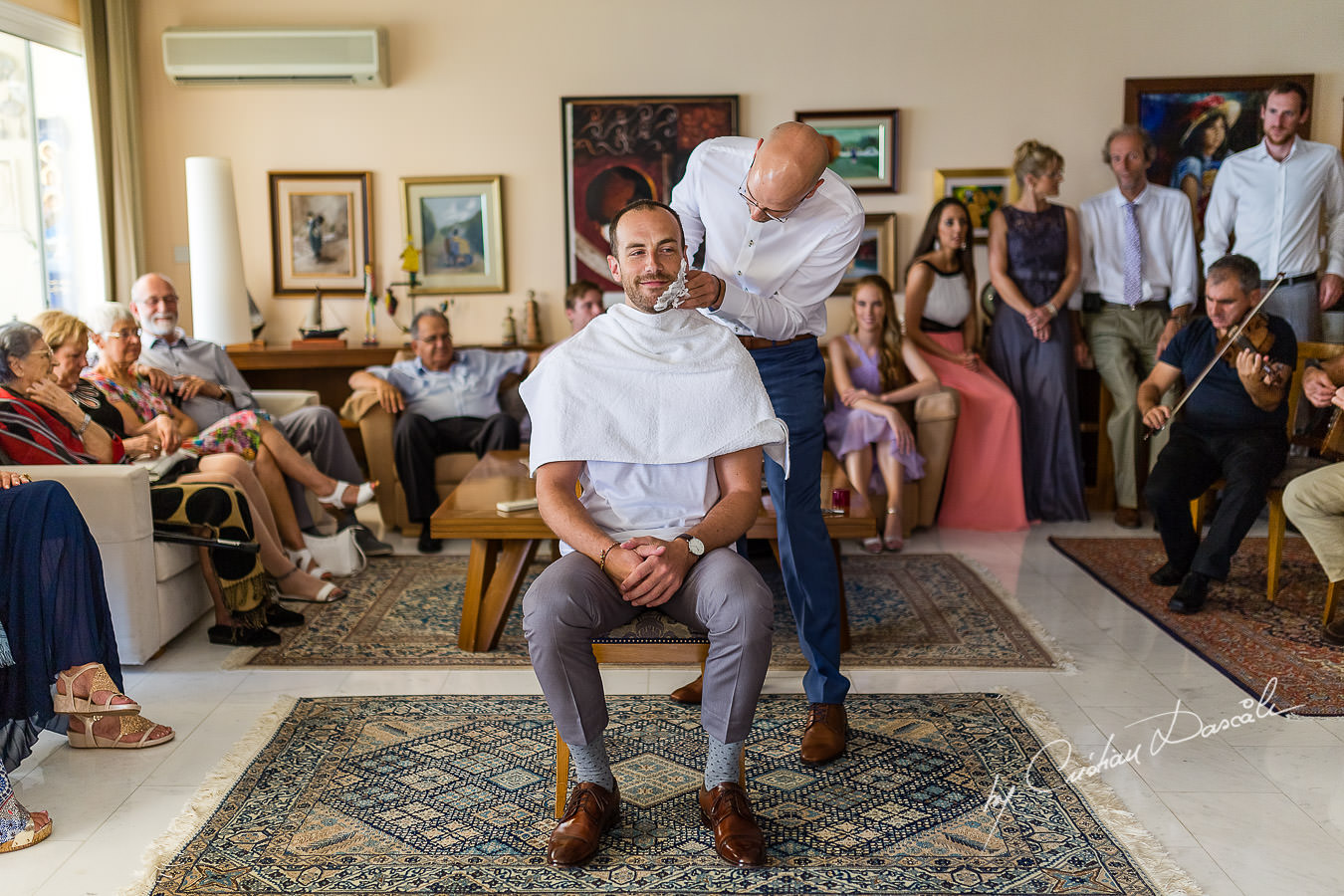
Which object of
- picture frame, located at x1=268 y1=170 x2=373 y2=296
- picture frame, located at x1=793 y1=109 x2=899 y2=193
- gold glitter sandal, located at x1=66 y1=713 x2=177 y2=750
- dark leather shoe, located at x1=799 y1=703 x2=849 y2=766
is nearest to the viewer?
dark leather shoe, located at x1=799 y1=703 x2=849 y2=766

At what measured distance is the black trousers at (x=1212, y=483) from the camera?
144 inches

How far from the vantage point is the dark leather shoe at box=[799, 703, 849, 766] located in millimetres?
2545

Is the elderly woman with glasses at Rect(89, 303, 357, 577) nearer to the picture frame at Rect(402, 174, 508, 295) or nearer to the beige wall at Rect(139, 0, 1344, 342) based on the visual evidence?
the picture frame at Rect(402, 174, 508, 295)

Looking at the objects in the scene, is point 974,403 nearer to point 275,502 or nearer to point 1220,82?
point 1220,82

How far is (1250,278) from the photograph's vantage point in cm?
376

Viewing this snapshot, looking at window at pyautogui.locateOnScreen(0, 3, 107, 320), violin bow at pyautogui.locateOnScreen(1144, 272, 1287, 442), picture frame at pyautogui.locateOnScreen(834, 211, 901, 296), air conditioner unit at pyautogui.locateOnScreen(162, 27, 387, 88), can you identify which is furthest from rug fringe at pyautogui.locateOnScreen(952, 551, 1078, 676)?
window at pyautogui.locateOnScreen(0, 3, 107, 320)

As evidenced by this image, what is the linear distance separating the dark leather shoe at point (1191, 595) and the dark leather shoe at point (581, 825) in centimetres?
226

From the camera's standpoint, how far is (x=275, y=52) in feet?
18.2

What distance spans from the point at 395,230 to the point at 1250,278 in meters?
4.04

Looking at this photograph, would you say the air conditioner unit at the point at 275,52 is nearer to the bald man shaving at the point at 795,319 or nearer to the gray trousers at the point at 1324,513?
the bald man shaving at the point at 795,319

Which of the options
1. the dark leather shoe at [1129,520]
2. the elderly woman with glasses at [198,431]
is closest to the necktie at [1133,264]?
the dark leather shoe at [1129,520]

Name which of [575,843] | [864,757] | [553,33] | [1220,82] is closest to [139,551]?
[575,843]

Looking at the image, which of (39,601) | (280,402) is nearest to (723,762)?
(39,601)

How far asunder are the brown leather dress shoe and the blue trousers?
50 cm
